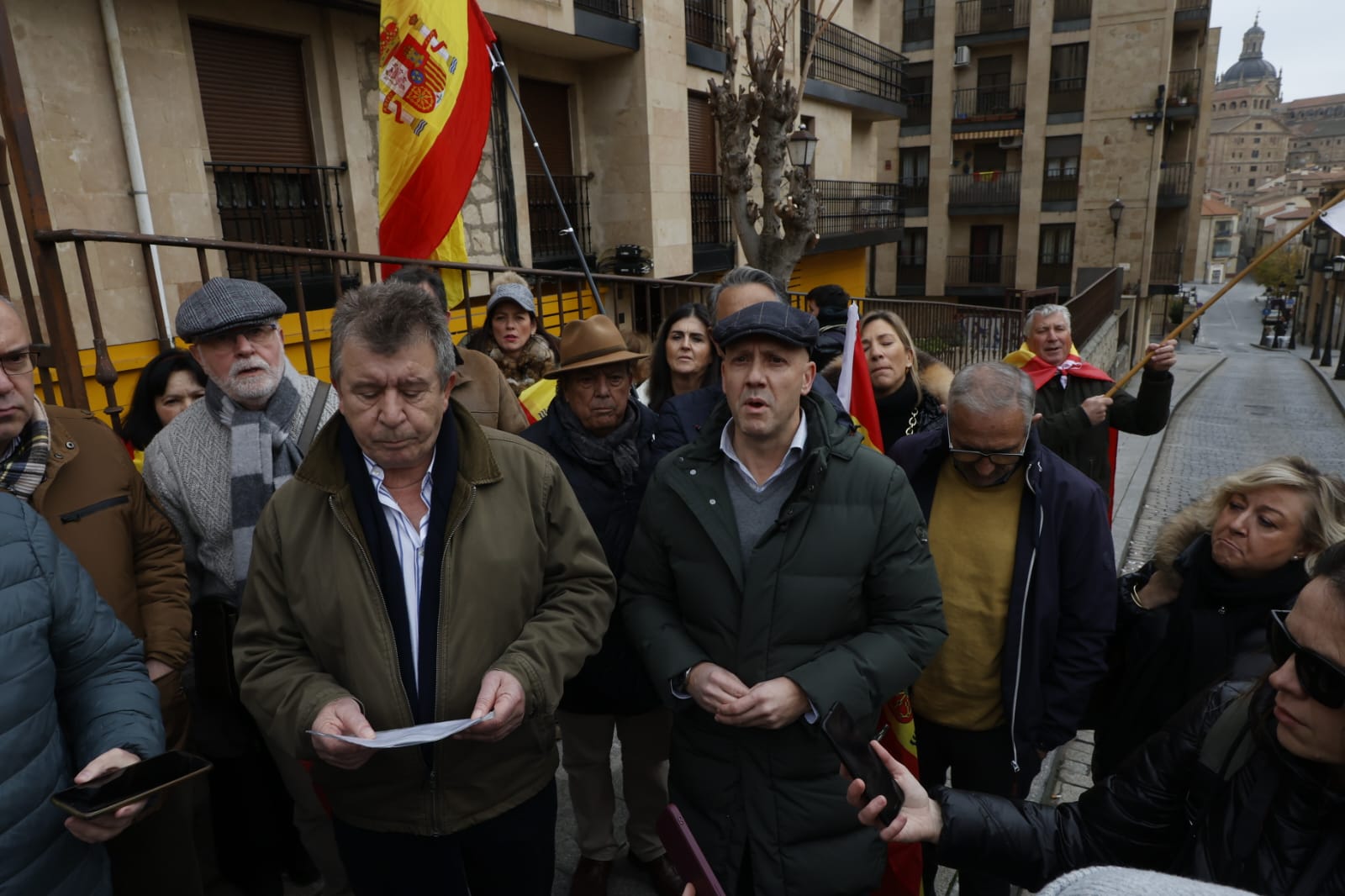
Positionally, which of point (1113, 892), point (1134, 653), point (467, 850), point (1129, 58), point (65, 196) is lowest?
point (467, 850)

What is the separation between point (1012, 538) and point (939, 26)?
3527 cm

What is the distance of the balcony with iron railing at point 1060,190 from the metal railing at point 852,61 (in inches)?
501

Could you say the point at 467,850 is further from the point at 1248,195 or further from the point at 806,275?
the point at 1248,195

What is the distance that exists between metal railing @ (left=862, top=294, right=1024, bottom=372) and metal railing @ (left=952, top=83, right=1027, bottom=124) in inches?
911

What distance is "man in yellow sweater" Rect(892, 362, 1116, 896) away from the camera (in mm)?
2500

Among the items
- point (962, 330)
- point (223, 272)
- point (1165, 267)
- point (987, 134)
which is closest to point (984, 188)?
point (987, 134)

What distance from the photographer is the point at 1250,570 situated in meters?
2.42

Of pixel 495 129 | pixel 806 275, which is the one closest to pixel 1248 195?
pixel 806 275

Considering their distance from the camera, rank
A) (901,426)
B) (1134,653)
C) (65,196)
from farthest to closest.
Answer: (65,196), (901,426), (1134,653)

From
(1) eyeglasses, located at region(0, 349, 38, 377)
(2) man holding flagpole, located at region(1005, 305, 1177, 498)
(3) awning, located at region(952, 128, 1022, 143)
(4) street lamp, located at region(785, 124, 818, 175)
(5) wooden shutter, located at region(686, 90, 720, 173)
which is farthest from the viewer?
(3) awning, located at region(952, 128, 1022, 143)

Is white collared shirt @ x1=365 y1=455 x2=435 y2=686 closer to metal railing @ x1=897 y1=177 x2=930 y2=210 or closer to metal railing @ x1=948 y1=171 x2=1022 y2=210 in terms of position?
metal railing @ x1=948 y1=171 x2=1022 y2=210

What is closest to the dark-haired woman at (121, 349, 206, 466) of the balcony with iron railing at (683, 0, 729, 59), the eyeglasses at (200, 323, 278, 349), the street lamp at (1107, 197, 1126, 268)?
the eyeglasses at (200, 323, 278, 349)

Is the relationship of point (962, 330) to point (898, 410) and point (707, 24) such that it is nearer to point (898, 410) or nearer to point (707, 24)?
point (707, 24)

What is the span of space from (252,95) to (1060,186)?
31312mm
